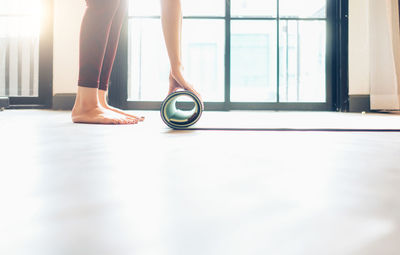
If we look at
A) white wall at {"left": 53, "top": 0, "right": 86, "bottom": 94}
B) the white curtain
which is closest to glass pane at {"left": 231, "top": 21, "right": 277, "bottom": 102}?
the white curtain

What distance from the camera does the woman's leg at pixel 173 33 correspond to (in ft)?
4.89

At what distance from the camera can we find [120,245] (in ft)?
1.08

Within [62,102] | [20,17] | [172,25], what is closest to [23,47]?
[20,17]

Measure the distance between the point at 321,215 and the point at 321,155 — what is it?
468 mm

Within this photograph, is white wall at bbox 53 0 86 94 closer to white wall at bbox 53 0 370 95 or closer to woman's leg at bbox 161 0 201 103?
white wall at bbox 53 0 370 95

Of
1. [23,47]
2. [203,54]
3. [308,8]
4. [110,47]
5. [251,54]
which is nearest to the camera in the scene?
[110,47]

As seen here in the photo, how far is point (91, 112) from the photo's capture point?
1.65 meters

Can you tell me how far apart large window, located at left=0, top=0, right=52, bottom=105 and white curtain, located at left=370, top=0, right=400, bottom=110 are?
3.06 meters

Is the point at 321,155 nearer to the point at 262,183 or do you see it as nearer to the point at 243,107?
the point at 262,183

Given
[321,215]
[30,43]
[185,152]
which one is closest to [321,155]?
[185,152]

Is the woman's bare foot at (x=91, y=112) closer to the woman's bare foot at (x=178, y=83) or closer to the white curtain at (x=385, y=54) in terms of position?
the woman's bare foot at (x=178, y=83)

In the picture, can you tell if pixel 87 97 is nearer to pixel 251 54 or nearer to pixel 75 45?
pixel 75 45

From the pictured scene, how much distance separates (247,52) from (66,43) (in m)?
10.2

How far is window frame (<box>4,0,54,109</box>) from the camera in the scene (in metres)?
3.36
